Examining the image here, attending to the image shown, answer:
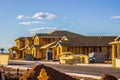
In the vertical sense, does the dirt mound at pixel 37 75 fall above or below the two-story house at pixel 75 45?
below

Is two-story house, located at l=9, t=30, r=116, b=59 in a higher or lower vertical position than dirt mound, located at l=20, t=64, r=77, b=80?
higher

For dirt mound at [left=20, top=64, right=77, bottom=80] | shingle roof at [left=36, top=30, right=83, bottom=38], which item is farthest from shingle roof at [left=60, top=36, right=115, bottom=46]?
dirt mound at [left=20, top=64, right=77, bottom=80]

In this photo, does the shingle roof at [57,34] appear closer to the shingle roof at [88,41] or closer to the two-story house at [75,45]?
the two-story house at [75,45]

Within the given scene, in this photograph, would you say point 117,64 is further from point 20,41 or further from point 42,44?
point 20,41

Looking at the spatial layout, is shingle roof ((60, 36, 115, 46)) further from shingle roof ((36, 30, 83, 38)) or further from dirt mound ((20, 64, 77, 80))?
dirt mound ((20, 64, 77, 80))

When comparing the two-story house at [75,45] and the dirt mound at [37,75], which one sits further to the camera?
the two-story house at [75,45]

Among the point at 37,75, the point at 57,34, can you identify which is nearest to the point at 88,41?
the point at 57,34

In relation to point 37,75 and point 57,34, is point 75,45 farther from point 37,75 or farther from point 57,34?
point 37,75

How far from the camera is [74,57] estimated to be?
209 feet

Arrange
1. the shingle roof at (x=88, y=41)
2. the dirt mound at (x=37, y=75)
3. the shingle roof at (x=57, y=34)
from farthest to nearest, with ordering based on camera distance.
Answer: the shingle roof at (x=57, y=34)
the shingle roof at (x=88, y=41)
the dirt mound at (x=37, y=75)

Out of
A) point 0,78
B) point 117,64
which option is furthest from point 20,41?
point 0,78

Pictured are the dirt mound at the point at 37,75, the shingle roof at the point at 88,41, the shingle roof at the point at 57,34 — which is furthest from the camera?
the shingle roof at the point at 57,34

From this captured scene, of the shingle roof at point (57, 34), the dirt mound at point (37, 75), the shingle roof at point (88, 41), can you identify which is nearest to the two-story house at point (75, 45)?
the shingle roof at point (88, 41)

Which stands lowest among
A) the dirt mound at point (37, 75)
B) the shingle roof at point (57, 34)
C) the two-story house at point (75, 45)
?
the dirt mound at point (37, 75)
